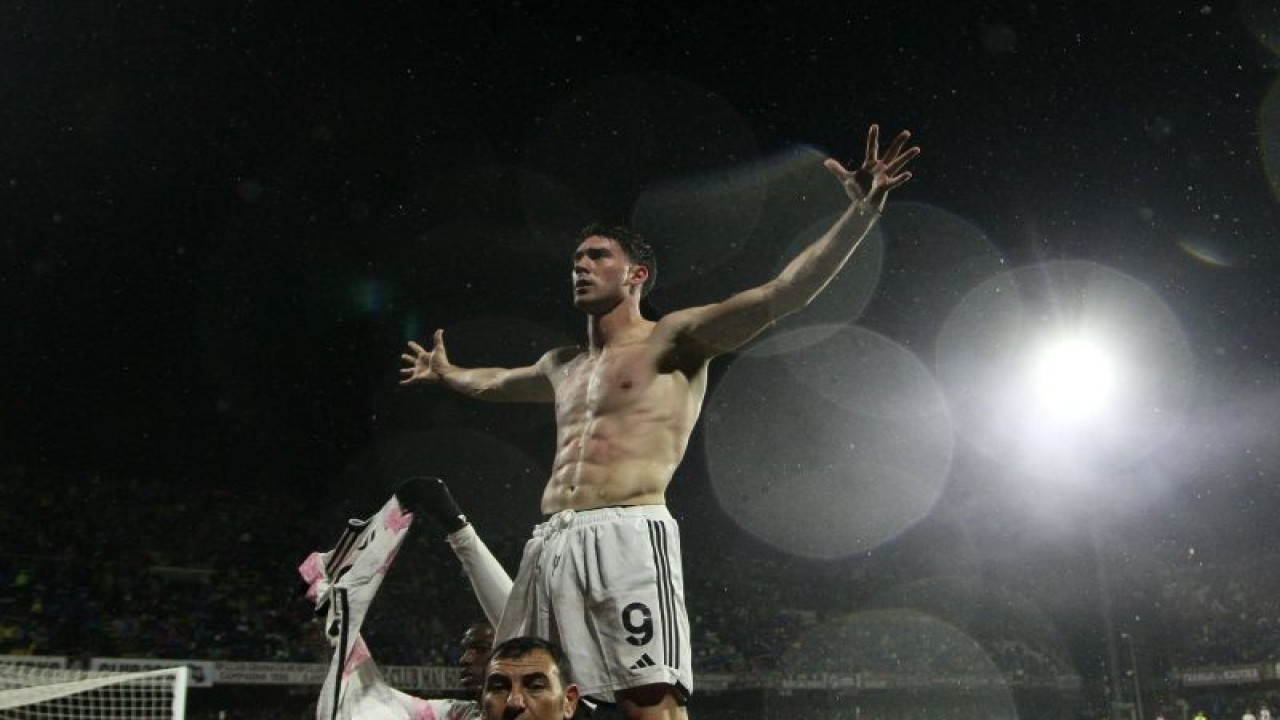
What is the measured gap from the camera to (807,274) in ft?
12.1

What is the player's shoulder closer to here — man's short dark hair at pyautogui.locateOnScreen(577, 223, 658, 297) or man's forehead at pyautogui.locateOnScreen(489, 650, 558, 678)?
man's short dark hair at pyautogui.locateOnScreen(577, 223, 658, 297)

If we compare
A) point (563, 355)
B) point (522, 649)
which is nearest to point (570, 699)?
point (522, 649)

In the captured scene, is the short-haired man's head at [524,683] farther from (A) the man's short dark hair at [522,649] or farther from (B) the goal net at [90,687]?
(B) the goal net at [90,687]

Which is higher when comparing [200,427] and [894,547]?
[200,427]

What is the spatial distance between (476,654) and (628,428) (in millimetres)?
1787

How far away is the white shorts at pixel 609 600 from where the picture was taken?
353 centimetres

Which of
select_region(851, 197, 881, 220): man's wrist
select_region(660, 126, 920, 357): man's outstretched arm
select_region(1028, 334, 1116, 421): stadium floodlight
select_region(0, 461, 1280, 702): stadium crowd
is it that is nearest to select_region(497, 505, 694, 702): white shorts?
select_region(660, 126, 920, 357): man's outstretched arm

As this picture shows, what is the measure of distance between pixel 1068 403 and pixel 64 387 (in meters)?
20.8

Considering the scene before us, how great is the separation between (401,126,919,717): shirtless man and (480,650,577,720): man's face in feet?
1.21

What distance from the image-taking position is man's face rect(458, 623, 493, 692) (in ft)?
16.2

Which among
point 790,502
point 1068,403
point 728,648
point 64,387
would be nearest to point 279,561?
point 64,387

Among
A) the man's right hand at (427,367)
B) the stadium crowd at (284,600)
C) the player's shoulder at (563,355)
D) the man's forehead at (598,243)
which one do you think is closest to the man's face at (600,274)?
the man's forehead at (598,243)

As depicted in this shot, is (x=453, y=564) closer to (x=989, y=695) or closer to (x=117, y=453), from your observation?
(x=117, y=453)

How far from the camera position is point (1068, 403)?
20406 mm
